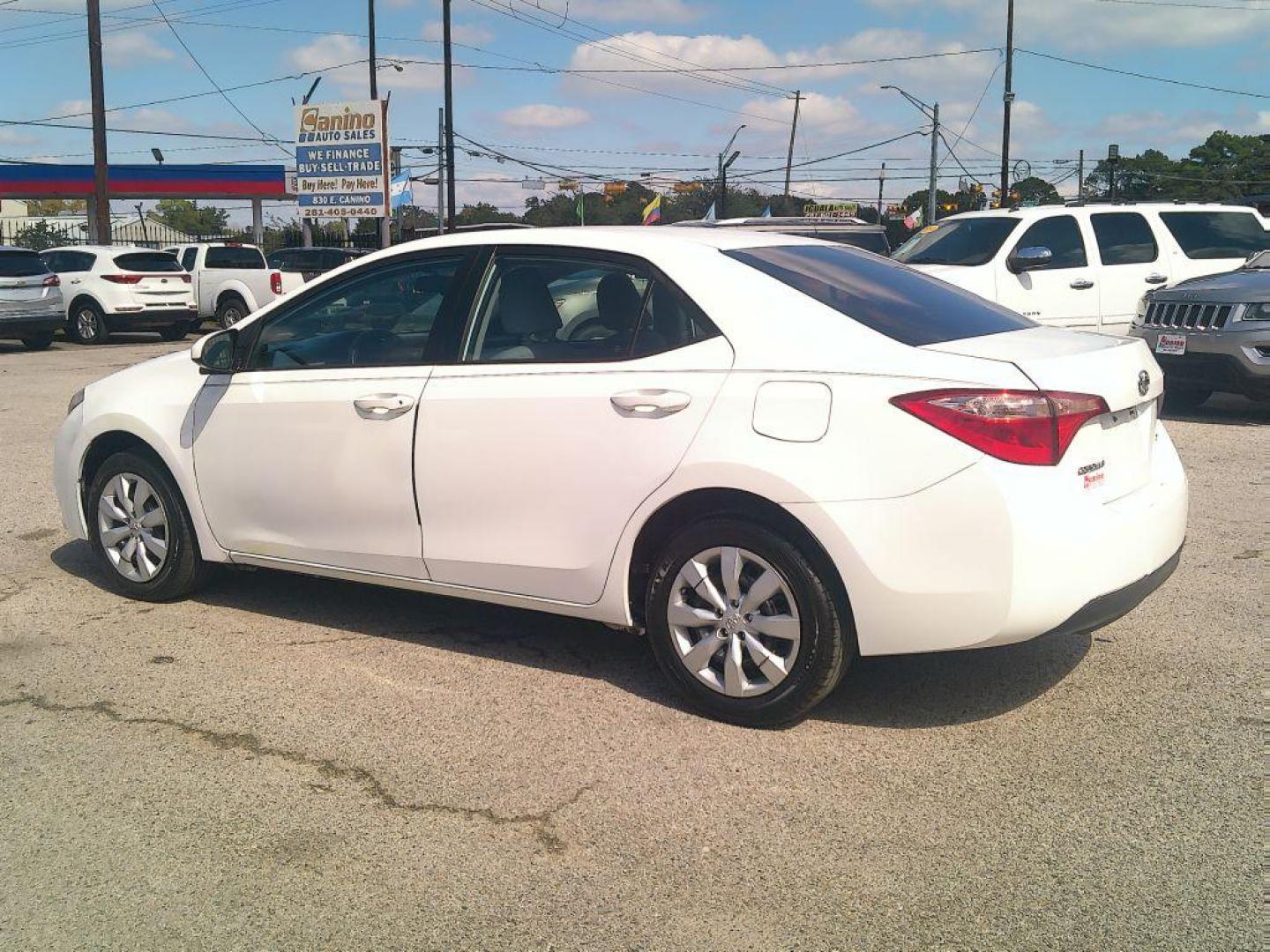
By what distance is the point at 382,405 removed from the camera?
466 cm

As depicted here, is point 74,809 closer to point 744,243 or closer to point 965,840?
point 965,840

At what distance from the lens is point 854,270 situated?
15.0ft

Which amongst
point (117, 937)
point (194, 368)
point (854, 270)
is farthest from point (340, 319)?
point (117, 937)

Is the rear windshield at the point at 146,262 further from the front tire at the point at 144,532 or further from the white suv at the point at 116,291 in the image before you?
the front tire at the point at 144,532

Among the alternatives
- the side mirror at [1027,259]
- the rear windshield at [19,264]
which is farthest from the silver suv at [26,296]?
the side mirror at [1027,259]

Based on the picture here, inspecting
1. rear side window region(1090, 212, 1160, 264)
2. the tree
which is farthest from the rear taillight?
the tree

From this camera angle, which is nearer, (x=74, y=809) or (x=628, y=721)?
(x=74, y=809)

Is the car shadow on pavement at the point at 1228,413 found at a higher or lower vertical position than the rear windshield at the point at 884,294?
lower

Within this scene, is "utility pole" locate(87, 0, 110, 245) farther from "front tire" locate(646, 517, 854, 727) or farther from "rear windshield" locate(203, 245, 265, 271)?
"front tire" locate(646, 517, 854, 727)

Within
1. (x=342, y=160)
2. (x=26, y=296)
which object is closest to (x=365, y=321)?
(x=26, y=296)

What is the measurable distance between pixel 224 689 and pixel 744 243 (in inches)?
103

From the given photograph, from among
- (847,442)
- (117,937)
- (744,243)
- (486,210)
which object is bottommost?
(117,937)

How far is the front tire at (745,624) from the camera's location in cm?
382

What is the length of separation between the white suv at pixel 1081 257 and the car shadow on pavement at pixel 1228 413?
1.04 m
